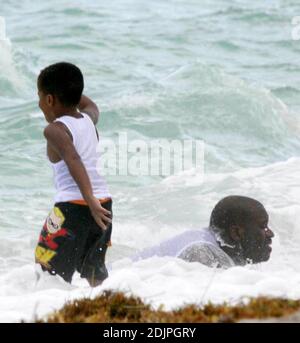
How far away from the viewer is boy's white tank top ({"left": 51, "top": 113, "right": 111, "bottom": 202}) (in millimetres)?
6148

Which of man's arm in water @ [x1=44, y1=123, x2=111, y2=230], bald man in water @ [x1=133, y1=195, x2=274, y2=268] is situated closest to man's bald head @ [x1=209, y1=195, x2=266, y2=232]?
bald man in water @ [x1=133, y1=195, x2=274, y2=268]

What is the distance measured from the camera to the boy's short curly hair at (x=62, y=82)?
6188 mm

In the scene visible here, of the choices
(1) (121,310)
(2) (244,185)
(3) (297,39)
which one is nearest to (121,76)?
(3) (297,39)

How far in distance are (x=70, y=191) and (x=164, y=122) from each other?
8204mm

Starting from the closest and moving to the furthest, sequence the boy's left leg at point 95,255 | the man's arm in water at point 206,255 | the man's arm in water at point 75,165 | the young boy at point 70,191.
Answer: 1. the man's arm in water at point 75,165
2. the young boy at point 70,191
3. the boy's left leg at point 95,255
4. the man's arm in water at point 206,255

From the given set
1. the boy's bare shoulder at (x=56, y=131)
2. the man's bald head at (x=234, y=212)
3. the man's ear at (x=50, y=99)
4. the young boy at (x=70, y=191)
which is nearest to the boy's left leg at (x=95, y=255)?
the young boy at (x=70, y=191)

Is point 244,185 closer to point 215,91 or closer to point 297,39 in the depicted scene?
point 215,91

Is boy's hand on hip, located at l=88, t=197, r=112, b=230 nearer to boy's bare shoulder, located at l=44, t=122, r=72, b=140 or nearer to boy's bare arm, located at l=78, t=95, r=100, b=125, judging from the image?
boy's bare shoulder, located at l=44, t=122, r=72, b=140

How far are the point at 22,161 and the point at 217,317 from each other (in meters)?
7.94

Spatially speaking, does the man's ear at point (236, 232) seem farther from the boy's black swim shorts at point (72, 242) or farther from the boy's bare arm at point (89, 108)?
the boy's bare arm at point (89, 108)

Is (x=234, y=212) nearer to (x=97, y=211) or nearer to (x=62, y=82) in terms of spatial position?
(x=97, y=211)

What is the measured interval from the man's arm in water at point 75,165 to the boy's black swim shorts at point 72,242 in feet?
0.53

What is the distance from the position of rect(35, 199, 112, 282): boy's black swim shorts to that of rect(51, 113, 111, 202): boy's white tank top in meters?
0.06
